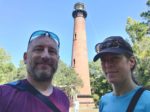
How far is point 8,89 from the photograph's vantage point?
2.65 meters

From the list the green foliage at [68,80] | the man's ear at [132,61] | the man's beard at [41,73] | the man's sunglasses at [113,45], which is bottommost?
the man's beard at [41,73]

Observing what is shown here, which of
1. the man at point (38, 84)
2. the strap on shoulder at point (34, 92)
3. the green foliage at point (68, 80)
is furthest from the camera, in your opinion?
the green foliage at point (68, 80)

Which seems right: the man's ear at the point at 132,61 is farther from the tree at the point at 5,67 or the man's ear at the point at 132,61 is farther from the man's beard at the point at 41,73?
the tree at the point at 5,67

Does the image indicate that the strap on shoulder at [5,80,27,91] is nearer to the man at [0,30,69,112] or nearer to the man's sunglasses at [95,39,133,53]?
the man at [0,30,69,112]

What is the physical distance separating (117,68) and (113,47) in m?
0.19

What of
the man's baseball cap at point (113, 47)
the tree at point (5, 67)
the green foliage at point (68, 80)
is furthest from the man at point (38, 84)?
the green foliage at point (68, 80)

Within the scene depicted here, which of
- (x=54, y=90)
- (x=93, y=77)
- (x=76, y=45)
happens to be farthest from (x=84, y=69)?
(x=54, y=90)

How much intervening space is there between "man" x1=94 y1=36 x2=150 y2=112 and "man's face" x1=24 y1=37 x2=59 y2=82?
15.6 inches

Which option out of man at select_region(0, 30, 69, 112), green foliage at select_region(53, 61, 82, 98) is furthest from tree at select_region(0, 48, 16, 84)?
man at select_region(0, 30, 69, 112)

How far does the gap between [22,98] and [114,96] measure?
0.79 m

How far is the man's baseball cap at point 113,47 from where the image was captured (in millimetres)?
2732

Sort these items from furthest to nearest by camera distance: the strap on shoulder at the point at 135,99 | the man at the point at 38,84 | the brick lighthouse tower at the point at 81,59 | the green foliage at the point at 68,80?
1. the brick lighthouse tower at the point at 81,59
2. the green foliage at the point at 68,80
3. the man at the point at 38,84
4. the strap on shoulder at the point at 135,99

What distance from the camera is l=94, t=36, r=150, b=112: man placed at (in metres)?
2.64

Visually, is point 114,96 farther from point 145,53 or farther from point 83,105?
point 83,105
